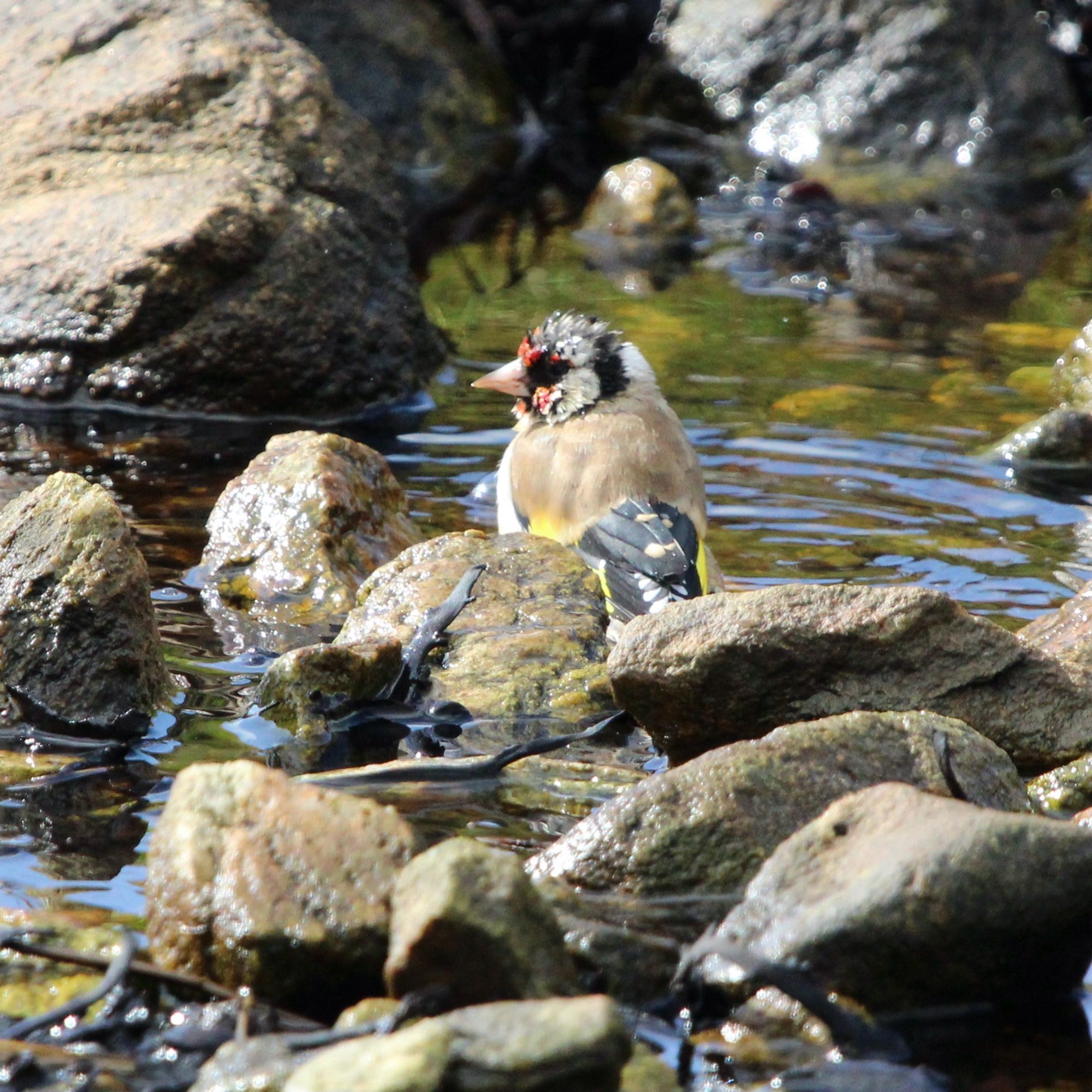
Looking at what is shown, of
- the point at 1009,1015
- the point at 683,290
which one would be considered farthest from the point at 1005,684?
the point at 683,290

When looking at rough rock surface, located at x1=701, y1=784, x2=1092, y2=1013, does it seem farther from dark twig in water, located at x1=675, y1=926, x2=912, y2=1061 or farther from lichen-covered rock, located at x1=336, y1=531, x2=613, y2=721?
lichen-covered rock, located at x1=336, y1=531, x2=613, y2=721

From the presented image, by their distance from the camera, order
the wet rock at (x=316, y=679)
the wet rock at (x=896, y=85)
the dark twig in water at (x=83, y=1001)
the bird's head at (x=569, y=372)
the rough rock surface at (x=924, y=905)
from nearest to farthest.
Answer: the dark twig in water at (x=83, y=1001), the rough rock surface at (x=924, y=905), the wet rock at (x=316, y=679), the bird's head at (x=569, y=372), the wet rock at (x=896, y=85)

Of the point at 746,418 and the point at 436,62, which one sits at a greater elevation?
the point at 436,62

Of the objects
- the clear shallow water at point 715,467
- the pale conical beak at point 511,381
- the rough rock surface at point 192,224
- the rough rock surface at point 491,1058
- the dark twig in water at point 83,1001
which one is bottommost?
the clear shallow water at point 715,467

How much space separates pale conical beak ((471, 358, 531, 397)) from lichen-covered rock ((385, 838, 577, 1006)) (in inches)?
166

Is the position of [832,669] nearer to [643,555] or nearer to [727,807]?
[727,807]

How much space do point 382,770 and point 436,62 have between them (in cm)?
1172

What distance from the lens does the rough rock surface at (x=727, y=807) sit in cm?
351

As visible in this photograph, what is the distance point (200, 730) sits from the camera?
451 cm

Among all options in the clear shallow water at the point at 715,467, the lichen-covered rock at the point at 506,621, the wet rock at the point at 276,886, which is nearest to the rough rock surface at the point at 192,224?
the clear shallow water at the point at 715,467

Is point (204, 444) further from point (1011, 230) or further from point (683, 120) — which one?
point (683, 120)

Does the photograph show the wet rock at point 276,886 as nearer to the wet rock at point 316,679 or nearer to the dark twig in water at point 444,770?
the dark twig in water at point 444,770

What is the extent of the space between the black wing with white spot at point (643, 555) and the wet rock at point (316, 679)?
1091mm

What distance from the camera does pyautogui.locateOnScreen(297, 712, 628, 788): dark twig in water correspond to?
13.4 ft
